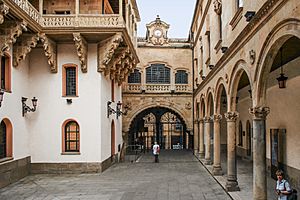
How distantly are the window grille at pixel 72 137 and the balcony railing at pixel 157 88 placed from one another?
41.8ft

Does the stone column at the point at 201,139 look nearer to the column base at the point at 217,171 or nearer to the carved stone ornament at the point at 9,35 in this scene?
the column base at the point at 217,171

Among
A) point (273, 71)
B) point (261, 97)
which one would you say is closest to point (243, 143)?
point (273, 71)

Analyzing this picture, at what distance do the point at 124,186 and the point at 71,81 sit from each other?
7220 mm

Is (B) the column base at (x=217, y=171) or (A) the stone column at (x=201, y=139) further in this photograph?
(A) the stone column at (x=201, y=139)

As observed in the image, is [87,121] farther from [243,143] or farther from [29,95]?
[243,143]

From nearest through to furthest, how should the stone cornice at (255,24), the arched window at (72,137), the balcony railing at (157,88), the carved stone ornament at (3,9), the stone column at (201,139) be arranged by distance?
1. the stone cornice at (255,24)
2. the carved stone ornament at (3,9)
3. the arched window at (72,137)
4. the stone column at (201,139)
5. the balcony railing at (157,88)

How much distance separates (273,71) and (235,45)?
4053 millimetres

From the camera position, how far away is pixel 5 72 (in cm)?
1536

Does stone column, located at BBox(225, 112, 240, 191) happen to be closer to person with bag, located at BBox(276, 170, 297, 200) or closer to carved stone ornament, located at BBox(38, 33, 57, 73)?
person with bag, located at BBox(276, 170, 297, 200)

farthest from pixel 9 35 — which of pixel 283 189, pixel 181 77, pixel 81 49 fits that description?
pixel 181 77

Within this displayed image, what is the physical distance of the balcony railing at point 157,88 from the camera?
31.1 m

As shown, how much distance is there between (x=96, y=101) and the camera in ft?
60.1

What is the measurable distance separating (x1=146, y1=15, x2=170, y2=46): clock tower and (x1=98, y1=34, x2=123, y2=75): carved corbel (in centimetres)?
1407

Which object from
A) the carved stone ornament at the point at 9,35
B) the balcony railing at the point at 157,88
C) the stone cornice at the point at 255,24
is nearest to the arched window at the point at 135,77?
the balcony railing at the point at 157,88
